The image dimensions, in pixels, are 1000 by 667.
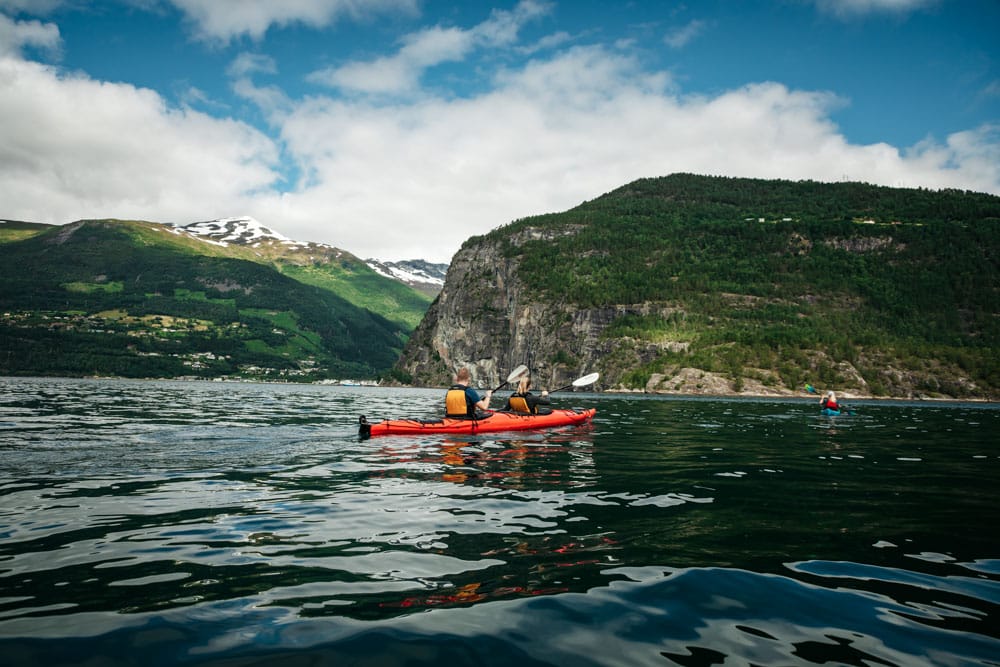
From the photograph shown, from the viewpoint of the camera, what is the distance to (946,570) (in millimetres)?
6477

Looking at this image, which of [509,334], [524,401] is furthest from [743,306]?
[524,401]

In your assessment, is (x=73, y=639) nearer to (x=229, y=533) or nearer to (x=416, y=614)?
(x=416, y=614)

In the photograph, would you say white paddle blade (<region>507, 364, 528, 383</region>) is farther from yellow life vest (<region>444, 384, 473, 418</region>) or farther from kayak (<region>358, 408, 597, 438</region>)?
yellow life vest (<region>444, 384, 473, 418</region>)

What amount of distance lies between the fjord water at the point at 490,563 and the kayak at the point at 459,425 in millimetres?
5483

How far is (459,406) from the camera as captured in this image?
68.8 feet

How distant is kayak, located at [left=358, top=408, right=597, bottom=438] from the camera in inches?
778

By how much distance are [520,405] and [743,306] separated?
14172 cm

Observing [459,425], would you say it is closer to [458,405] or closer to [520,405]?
[458,405]

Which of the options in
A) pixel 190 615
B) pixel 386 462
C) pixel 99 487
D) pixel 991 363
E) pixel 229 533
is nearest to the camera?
pixel 190 615

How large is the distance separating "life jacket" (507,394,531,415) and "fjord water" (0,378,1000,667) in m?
9.74

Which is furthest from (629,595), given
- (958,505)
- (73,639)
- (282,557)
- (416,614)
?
(958,505)

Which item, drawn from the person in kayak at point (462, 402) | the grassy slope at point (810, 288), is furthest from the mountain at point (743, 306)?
the person in kayak at point (462, 402)

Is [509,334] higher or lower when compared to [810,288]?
lower

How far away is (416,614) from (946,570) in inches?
243
